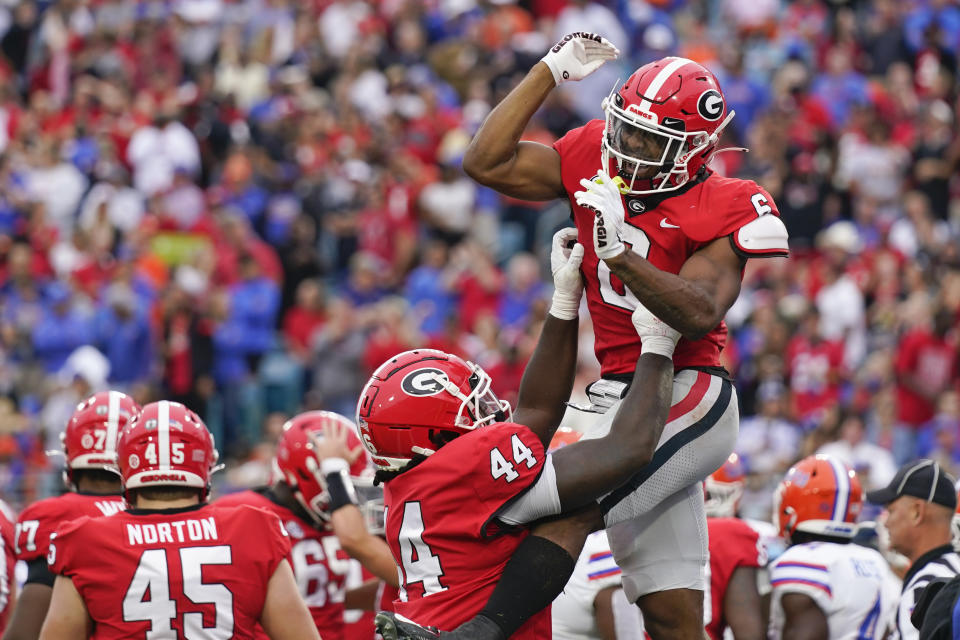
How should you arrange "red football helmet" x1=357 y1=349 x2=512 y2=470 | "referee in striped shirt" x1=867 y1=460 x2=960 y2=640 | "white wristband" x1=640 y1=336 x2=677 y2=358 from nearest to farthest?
"red football helmet" x1=357 y1=349 x2=512 y2=470
"white wristband" x1=640 y1=336 x2=677 y2=358
"referee in striped shirt" x1=867 y1=460 x2=960 y2=640

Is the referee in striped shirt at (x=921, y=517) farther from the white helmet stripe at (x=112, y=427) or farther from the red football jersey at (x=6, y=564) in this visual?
the red football jersey at (x=6, y=564)

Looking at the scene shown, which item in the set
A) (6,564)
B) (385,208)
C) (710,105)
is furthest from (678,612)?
(385,208)

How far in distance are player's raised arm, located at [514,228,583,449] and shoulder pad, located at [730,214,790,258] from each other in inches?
22.6

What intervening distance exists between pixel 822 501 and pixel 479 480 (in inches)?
98.6

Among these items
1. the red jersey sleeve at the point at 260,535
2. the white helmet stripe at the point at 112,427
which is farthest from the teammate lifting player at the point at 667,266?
the white helmet stripe at the point at 112,427

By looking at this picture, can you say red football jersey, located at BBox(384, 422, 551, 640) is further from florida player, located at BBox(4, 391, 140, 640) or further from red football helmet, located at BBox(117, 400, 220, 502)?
florida player, located at BBox(4, 391, 140, 640)

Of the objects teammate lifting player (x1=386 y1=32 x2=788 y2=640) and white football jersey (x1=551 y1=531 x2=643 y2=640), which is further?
white football jersey (x1=551 y1=531 x2=643 y2=640)

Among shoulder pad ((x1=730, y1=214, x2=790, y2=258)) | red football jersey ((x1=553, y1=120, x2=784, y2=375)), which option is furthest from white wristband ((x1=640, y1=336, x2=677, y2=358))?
shoulder pad ((x1=730, y1=214, x2=790, y2=258))

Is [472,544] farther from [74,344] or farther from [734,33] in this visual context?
[734,33]

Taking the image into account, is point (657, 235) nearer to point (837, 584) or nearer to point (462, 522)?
point (462, 522)

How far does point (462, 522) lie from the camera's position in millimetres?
4215

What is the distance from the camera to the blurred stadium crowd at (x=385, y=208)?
12.3 metres

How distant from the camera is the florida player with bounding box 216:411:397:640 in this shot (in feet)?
20.0

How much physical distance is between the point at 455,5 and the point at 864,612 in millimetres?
12947
